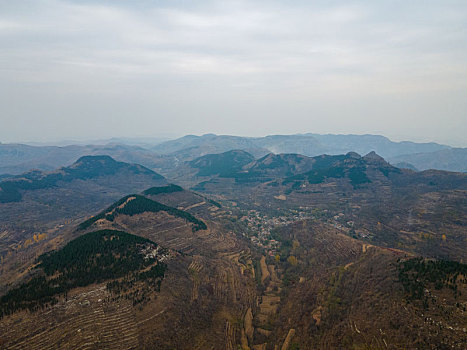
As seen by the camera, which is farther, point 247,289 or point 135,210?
point 135,210

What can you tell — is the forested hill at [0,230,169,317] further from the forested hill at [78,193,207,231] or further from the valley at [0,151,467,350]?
the forested hill at [78,193,207,231]

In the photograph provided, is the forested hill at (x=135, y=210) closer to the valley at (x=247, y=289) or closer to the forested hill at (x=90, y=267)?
the valley at (x=247, y=289)

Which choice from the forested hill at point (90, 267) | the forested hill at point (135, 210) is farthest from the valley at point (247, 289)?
the forested hill at point (135, 210)

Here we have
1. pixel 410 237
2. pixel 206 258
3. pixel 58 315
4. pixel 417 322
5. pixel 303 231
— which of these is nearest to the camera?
pixel 417 322

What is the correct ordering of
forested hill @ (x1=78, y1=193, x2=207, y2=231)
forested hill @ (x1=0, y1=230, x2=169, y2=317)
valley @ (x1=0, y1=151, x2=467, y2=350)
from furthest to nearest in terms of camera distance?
forested hill @ (x1=78, y1=193, x2=207, y2=231)
forested hill @ (x1=0, y1=230, x2=169, y2=317)
valley @ (x1=0, y1=151, x2=467, y2=350)

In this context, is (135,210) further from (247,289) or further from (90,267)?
(247,289)

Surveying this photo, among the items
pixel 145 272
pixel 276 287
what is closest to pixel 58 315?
pixel 145 272

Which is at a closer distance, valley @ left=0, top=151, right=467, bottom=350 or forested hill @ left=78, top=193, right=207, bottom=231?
valley @ left=0, top=151, right=467, bottom=350

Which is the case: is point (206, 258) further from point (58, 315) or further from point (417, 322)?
point (417, 322)

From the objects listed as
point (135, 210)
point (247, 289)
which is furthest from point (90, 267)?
point (135, 210)

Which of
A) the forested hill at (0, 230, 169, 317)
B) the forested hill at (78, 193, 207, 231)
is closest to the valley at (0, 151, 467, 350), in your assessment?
the forested hill at (0, 230, 169, 317)

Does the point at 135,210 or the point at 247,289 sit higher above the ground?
the point at 135,210
